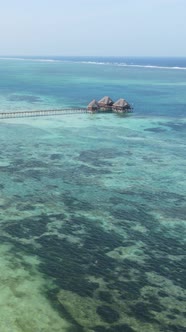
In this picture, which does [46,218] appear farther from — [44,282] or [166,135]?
[166,135]

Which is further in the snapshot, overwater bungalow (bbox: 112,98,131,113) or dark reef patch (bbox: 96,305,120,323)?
overwater bungalow (bbox: 112,98,131,113)

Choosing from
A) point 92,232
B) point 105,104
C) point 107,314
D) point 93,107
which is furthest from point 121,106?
point 107,314

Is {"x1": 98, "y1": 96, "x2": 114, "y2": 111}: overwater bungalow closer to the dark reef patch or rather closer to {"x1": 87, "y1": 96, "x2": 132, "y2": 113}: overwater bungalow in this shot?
{"x1": 87, "y1": 96, "x2": 132, "y2": 113}: overwater bungalow

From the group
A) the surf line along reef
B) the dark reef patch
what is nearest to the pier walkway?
the surf line along reef

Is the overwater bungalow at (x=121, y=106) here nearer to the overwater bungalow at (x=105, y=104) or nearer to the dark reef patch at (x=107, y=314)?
the overwater bungalow at (x=105, y=104)

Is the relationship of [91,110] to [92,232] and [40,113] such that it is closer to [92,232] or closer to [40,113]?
A: [40,113]

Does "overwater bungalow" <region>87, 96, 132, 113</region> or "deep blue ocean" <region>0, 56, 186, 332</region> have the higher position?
"overwater bungalow" <region>87, 96, 132, 113</region>
